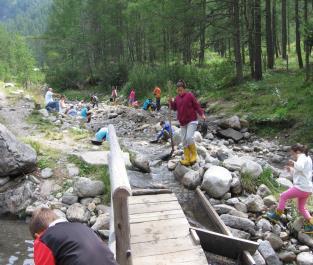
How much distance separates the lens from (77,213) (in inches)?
330

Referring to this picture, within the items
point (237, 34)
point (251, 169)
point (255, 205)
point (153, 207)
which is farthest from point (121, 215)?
point (237, 34)

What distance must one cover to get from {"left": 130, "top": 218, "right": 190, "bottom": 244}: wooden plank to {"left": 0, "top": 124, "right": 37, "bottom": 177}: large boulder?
4.01 meters

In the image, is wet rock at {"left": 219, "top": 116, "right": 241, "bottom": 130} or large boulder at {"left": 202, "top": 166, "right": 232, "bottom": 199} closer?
large boulder at {"left": 202, "top": 166, "right": 232, "bottom": 199}

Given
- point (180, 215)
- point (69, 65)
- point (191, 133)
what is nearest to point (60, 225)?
point (180, 215)

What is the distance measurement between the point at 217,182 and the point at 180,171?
164 cm

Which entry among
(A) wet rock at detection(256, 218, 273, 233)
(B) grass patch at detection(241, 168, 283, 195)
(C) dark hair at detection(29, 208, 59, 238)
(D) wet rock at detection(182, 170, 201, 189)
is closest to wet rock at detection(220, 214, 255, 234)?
(A) wet rock at detection(256, 218, 273, 233)

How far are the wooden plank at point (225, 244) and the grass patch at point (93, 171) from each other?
2888mm

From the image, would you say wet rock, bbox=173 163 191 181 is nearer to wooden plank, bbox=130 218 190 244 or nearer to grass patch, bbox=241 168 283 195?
grass patch, bbox=241 168 283 195

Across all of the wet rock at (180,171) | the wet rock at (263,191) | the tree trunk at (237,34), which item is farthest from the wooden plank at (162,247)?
the tree trunk at (237,34)

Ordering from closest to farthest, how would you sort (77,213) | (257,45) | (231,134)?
(77,213), (231,134), (257,45)

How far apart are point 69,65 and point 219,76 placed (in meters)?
28.2

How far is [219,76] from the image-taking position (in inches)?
1001

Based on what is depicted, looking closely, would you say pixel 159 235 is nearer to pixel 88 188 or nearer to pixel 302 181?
pixel 302 181

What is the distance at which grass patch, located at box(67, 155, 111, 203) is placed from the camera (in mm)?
9367
